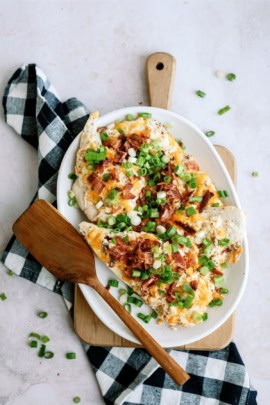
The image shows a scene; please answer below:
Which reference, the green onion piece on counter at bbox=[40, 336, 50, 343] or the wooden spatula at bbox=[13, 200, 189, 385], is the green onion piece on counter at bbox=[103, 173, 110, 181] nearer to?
the wooden spatula at bbox=[13, 200, 189, 385]

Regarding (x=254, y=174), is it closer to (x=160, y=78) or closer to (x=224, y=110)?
(x=224, y=110)

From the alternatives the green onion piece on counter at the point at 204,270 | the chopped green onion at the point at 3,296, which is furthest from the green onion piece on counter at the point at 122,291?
the chopped green onion at the point at 3,296

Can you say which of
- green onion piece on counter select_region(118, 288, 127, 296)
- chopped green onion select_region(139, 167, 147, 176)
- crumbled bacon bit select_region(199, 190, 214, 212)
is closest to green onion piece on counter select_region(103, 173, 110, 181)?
chopped green onion select_region(139, 167, 147, 176)

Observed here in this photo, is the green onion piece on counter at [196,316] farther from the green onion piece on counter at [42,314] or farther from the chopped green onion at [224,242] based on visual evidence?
the green onion piece on counter at [42,314]

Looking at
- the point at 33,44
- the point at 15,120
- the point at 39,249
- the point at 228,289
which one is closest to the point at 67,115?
the point at 15,120

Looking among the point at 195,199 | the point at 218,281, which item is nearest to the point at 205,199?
A: the point at 195,199
